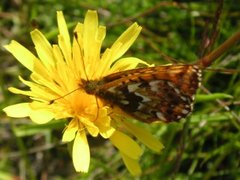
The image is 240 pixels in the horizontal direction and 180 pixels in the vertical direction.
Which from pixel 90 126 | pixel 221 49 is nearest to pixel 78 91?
pixel 90 126

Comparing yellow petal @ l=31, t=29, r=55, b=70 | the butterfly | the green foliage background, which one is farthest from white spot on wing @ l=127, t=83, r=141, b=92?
the green foliage background

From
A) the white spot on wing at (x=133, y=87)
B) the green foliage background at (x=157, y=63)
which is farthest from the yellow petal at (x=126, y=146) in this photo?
the green foliage background at (x=157, y=63)

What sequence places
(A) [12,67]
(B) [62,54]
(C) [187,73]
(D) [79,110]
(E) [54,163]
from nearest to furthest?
1. (C) [187,73]
2. (D) [79,110]
3. (B) [62,54]
4. (E) [54,163]
5. (A) [12,67]

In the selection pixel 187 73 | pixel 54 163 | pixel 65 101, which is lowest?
pixel 54 163

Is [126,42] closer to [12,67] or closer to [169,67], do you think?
[169,67]

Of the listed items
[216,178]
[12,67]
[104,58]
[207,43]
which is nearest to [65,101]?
[104,58]

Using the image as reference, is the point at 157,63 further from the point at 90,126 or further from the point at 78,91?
the point at 90,126
